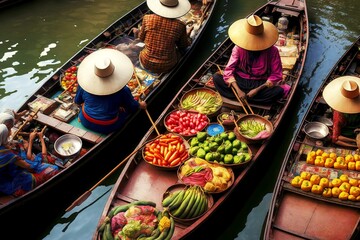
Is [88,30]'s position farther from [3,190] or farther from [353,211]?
[353,211]

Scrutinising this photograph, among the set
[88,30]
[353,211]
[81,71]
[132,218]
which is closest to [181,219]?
[132,218]

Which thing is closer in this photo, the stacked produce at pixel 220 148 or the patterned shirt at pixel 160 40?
the stacked produce at pixel 220 148

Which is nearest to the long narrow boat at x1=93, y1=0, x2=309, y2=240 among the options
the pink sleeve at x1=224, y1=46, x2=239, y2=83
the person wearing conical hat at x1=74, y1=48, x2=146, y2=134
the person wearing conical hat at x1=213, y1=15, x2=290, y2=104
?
the person wearing conical hat at x1=213, y1=15, x2=290, y2=104

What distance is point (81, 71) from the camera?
5.81 meters

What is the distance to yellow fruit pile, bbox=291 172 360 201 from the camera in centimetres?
486

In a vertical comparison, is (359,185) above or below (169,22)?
below

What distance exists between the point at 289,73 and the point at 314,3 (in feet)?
14.0

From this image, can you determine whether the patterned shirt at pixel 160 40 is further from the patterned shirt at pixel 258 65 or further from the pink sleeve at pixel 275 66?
the pink sleeve at pixel 275 66

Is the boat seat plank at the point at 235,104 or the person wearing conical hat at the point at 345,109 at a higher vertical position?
the person wearing conical hat at the point at 345,109

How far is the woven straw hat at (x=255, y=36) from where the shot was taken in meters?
6.15

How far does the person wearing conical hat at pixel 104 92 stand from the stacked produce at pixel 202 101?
2.75ft

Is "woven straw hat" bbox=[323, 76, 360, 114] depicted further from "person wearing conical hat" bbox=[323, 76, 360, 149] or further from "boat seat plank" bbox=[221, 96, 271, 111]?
"boat seat plank" bbox=[221, 96, 271, 111]

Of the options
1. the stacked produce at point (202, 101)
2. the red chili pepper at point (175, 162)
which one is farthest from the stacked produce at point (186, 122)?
the red chili pepper at point (175, 162)

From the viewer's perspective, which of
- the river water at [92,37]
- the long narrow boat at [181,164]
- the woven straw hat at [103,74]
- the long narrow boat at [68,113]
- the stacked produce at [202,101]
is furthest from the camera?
the stacked produce at [202,101]
